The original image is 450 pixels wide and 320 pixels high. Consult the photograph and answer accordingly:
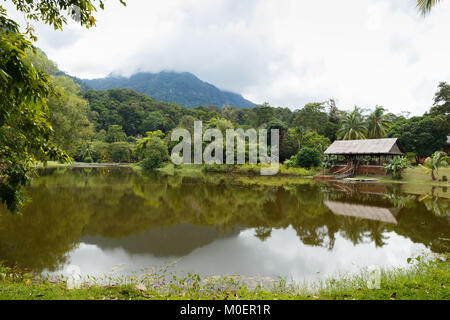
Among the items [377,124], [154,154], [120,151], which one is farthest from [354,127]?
[120,151]

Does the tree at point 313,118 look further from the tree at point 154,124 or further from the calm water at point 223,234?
the tree at point 154,124

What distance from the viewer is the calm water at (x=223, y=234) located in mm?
5859

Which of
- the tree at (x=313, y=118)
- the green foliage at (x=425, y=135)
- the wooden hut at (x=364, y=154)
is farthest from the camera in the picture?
the tree at (x=313, y=118)

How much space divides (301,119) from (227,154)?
22984 mm

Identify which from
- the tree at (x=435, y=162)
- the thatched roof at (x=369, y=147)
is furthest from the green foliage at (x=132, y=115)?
the tree at (x=435, y=162)

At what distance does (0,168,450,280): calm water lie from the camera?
5.86 meters

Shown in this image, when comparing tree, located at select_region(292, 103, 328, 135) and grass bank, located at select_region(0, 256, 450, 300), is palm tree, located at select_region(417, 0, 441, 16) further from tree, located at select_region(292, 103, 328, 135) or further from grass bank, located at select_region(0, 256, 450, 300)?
tree, located at select_region(292, 103, 328, 135)

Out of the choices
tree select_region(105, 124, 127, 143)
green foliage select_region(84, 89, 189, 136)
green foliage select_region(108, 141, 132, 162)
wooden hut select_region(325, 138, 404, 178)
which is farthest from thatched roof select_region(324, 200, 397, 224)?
green foliage select_region(84, 89, 189, 136)

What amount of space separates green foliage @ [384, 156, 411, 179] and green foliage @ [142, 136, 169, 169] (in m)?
31.5

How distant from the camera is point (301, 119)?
48.6m

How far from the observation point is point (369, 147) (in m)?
27.2

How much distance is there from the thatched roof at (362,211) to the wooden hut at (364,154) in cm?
1569

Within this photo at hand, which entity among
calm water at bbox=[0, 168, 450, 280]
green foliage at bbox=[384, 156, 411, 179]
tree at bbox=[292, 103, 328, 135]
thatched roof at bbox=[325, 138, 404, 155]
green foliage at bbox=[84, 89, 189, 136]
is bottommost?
calm water at bbox=[0, 168, 450, 280]

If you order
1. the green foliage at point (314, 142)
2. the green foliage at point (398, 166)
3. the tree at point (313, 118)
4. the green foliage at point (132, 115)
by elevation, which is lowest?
the green foliage at point (398, 166)
